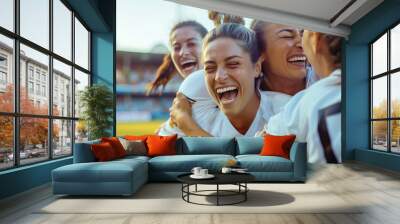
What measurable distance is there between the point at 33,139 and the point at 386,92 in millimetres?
7455

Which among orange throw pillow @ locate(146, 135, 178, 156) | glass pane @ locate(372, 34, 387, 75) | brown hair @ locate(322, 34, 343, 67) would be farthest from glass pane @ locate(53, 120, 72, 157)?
glass pane @ locate(372, 34, 387, 75)

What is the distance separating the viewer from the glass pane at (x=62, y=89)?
21.4ft

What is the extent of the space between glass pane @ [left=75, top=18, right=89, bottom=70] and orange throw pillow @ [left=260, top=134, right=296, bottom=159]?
170 inches

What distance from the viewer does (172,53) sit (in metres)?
9.18

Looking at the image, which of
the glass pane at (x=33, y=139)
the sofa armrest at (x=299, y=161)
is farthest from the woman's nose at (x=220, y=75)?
the glass pane at (x=33, y=139)

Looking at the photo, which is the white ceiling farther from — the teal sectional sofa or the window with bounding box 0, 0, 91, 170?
the teal sectional sofa

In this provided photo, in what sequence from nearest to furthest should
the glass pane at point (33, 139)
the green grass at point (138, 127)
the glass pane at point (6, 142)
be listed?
the glass pane at point (6, 142) < the glass pane at point (33, 139) < the green grass at point (138, 127)

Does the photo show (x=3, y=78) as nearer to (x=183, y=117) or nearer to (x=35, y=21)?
(x=35, y=21)

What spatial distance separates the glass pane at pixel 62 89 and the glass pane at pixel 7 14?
1.48m

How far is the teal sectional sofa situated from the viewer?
4.76 meters

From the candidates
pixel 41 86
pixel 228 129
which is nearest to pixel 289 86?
pixel 228 129

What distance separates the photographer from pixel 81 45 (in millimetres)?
8094

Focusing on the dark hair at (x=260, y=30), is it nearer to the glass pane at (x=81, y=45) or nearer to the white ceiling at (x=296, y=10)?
the white ceiling at (x=296, y=10)

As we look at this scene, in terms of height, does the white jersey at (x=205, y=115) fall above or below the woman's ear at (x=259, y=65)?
below
